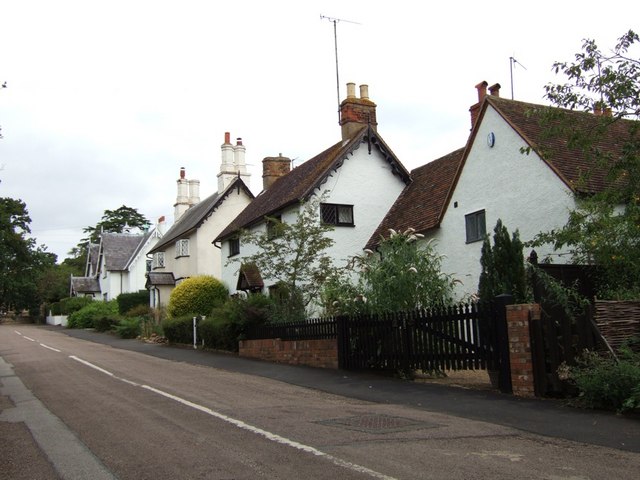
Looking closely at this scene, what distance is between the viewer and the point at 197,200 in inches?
1853

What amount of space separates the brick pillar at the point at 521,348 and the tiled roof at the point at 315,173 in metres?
13.4

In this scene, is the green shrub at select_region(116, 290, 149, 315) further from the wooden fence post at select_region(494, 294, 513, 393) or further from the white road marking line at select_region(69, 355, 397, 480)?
the wooden fence post at select_region(494, 294, 513, 393)

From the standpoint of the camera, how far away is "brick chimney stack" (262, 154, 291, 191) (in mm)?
34844

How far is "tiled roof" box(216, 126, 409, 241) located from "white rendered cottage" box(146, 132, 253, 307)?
628 centimetres

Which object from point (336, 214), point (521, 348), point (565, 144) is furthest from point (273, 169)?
point (521, 348)

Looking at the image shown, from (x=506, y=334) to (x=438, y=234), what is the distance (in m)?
10.7

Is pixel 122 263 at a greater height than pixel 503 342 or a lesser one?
greater

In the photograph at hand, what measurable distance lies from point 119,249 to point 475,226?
156 feet

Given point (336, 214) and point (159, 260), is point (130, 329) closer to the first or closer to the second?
point (159, 260)

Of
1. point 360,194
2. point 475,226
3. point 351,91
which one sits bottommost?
point 475,226

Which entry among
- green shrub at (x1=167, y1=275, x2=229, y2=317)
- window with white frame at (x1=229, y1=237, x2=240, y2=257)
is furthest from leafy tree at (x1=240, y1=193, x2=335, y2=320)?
green shrub at (x1=167, y1=275, x2=229, y2=317)

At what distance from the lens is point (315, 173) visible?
1023 inches

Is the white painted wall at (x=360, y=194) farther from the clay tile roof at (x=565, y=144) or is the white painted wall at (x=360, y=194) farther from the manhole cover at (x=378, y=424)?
the manhole cover at (x=378, y=424)

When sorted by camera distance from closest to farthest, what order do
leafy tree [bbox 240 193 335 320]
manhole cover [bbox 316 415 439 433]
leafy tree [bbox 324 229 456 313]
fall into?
manhole cover [bbox 316 415 439 433], leafy tree [bbox 324 229 456 313], leafy tree [bbox 240 193 335 320]
